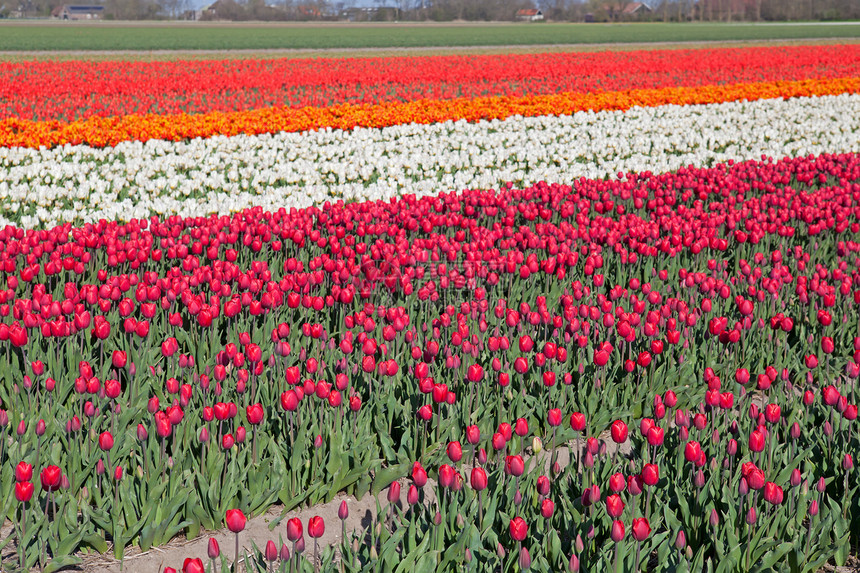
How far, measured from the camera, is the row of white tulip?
9.67m

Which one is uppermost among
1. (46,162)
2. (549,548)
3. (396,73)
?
(396,73)

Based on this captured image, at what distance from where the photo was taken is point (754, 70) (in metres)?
29.7

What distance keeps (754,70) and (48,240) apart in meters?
29.3

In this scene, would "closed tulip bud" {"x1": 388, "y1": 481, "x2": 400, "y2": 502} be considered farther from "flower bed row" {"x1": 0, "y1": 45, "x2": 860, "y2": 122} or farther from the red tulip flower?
"flower bed row" {"x1": 0, "y1": 45, "x2": 860, "y2": 122}

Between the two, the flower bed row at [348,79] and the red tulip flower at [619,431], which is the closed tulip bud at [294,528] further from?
the flower bed row at [348,79]

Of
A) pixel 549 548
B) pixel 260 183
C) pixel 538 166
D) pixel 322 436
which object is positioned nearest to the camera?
pixel 549 548

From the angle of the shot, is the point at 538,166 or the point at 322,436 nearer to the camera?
the point at 322,436

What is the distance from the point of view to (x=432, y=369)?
449cm

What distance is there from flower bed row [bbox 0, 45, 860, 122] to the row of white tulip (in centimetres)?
580

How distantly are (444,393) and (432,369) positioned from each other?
2.82 feet

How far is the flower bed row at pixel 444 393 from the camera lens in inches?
120

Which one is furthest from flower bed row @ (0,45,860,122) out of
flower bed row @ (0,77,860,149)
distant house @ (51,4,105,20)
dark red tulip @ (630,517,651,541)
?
distant house @ (51,4,105,20)

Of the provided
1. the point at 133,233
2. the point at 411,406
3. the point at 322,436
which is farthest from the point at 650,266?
the point at 133,233

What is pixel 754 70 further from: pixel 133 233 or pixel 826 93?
pixel 133 233
